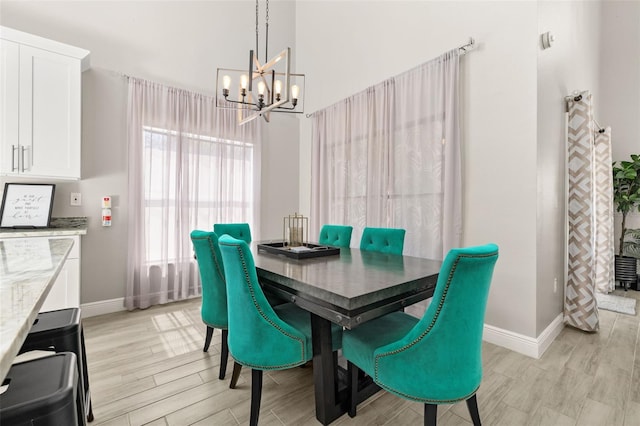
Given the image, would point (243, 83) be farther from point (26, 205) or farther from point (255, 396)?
point (26, 205)

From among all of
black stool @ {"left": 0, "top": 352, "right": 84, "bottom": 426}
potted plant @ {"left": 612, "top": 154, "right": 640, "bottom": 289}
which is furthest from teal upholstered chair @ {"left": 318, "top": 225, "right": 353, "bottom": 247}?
potted plant @ {"left": 612, "top": 154, "right": 640, "bottom": 289}

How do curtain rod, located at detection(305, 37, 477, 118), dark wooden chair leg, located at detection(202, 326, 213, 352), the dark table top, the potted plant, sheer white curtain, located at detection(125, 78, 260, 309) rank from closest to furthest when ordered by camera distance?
the dark table top, dark wooden chair leg, located at detection(202, 326, 213, 352), curtain rod, located at detection(305, 37, 477, 118), sheer white curtain, located at detection(125, 78, 260, 309), the potted plant

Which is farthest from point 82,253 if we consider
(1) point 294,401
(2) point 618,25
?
(2) point 618,25

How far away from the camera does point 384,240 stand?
8.45ft

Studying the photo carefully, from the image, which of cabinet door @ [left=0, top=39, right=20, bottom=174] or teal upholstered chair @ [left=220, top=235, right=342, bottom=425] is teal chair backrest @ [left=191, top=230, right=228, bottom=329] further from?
cabinet door @ [left=0, top=39, right=20, bottom=174]

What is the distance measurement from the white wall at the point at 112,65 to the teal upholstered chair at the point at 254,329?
255 centimetres

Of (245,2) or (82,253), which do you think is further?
(245,2)

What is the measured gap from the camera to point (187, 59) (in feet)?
12.3

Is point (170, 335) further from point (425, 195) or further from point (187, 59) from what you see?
point (187, 59)

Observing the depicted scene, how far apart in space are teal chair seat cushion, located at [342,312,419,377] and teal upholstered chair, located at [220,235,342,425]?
0.69ft

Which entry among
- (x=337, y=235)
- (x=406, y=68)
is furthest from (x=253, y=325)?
(x=406, y=68)

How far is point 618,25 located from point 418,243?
5003 mm

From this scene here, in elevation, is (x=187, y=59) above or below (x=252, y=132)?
above

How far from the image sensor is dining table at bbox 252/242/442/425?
1222mm
